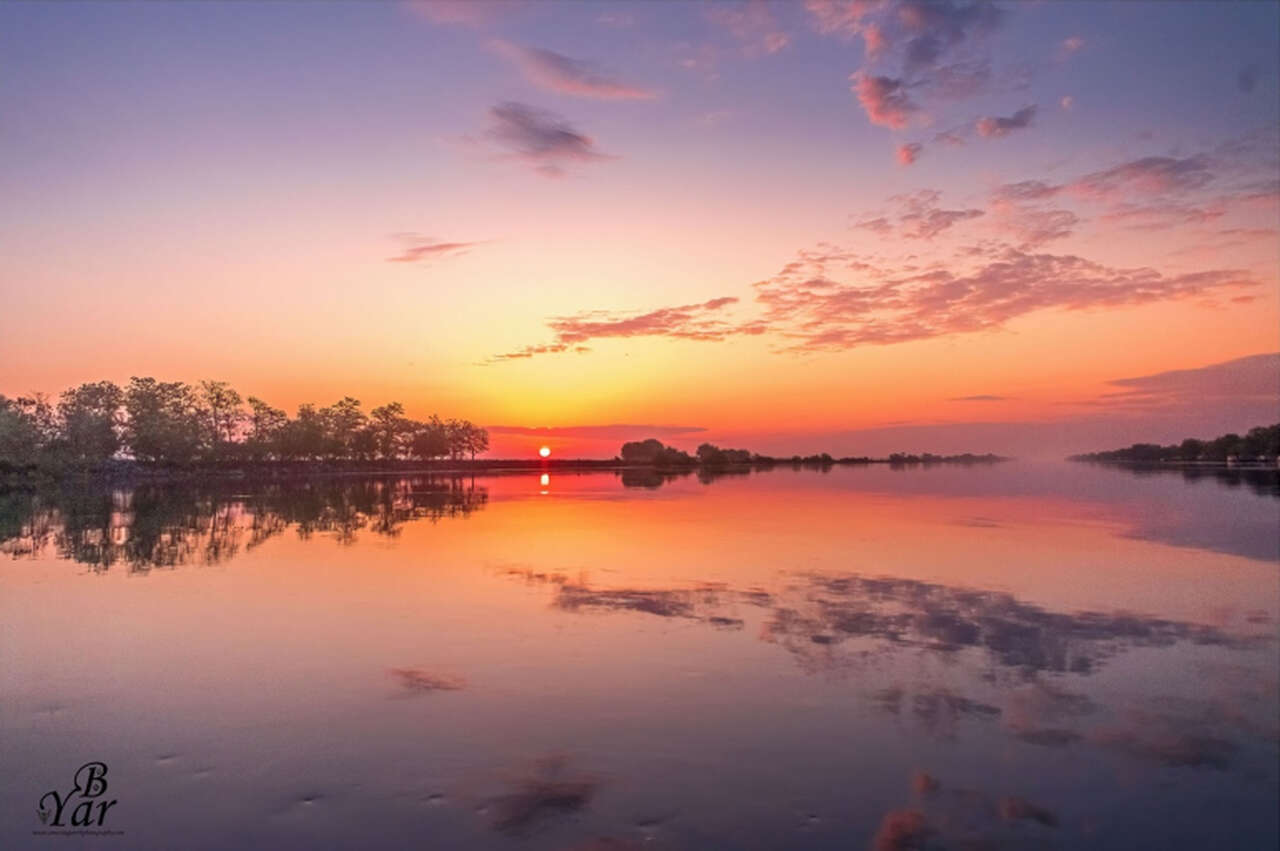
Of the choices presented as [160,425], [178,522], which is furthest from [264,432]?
[178,522]

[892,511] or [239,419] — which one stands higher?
[239,419]

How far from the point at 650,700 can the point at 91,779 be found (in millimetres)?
7976

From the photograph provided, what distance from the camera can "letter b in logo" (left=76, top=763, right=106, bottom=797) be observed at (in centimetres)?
960

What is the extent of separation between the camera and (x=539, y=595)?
72.1 ft

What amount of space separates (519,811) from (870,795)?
4.32m

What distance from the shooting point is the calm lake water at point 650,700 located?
29.1 ft

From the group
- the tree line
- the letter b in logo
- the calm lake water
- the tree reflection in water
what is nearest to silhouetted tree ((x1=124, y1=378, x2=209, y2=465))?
the tree line

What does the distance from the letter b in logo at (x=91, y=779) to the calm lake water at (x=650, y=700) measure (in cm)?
21

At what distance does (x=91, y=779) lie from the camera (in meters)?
9.91

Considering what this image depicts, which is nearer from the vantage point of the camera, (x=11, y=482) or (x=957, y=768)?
(x=957, y=768)

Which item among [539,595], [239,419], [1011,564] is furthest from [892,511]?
[239,419]

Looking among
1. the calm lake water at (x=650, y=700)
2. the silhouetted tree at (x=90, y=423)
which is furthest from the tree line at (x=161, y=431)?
the calm lake water at (x=650, y=700)

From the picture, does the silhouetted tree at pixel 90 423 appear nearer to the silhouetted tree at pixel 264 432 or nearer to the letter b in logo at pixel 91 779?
the silhouetted tree at pixel 264 432

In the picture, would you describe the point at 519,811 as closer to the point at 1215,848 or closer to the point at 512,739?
the point at 512,739
